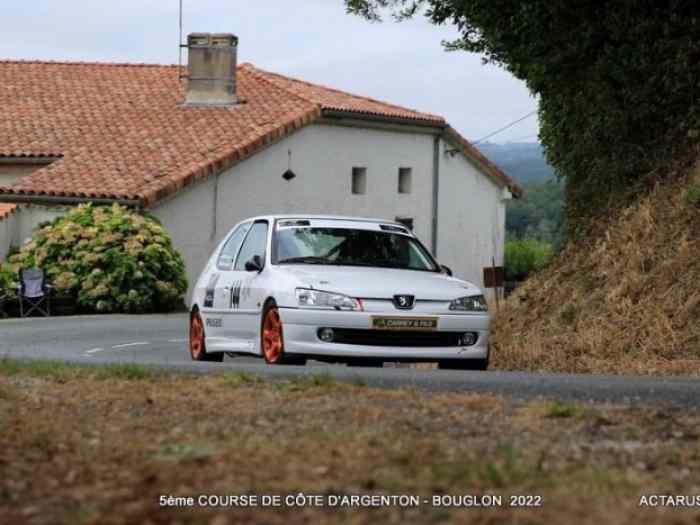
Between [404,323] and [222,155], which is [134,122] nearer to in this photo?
[222,155]

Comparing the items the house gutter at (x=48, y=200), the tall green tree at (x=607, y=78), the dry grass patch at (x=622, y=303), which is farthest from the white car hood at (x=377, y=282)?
the house gutter at (x=48, y=200)

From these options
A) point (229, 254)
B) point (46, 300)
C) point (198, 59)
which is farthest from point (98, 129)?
point (229, 254)

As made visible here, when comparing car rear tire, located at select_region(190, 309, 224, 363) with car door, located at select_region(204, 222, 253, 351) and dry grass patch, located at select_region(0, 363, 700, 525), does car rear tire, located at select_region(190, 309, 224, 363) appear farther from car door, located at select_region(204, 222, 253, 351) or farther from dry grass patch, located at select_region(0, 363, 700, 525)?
dry grass patch, located at select_region(0, 363, 700, 525)

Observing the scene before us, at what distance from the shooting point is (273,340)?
15320 millimetres

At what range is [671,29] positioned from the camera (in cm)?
2225

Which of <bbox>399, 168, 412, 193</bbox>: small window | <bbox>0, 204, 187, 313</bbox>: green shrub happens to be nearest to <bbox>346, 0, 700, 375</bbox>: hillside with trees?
<bbox>0, 204, 187, 313</bbox>: green shrub

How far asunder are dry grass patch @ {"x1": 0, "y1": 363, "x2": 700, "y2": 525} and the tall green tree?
1231cm

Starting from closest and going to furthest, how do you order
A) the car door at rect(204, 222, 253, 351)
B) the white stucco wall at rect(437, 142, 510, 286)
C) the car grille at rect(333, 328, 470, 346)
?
1. the car grille at rect(333, 328, 470, 346)
2. the car door at rect(204, 222, 253, 351)
3. the white stucco wall at rect(437, 142, 510, 286)

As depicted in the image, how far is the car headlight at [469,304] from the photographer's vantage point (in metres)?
15.2

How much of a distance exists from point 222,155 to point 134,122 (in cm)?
570

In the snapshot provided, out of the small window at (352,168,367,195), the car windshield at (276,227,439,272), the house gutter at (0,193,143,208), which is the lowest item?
the car windshield at (276,227,439,272)

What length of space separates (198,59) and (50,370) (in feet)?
125

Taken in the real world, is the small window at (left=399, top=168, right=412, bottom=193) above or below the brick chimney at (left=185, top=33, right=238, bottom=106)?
below

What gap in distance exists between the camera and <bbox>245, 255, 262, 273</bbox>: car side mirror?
52.4 feet
